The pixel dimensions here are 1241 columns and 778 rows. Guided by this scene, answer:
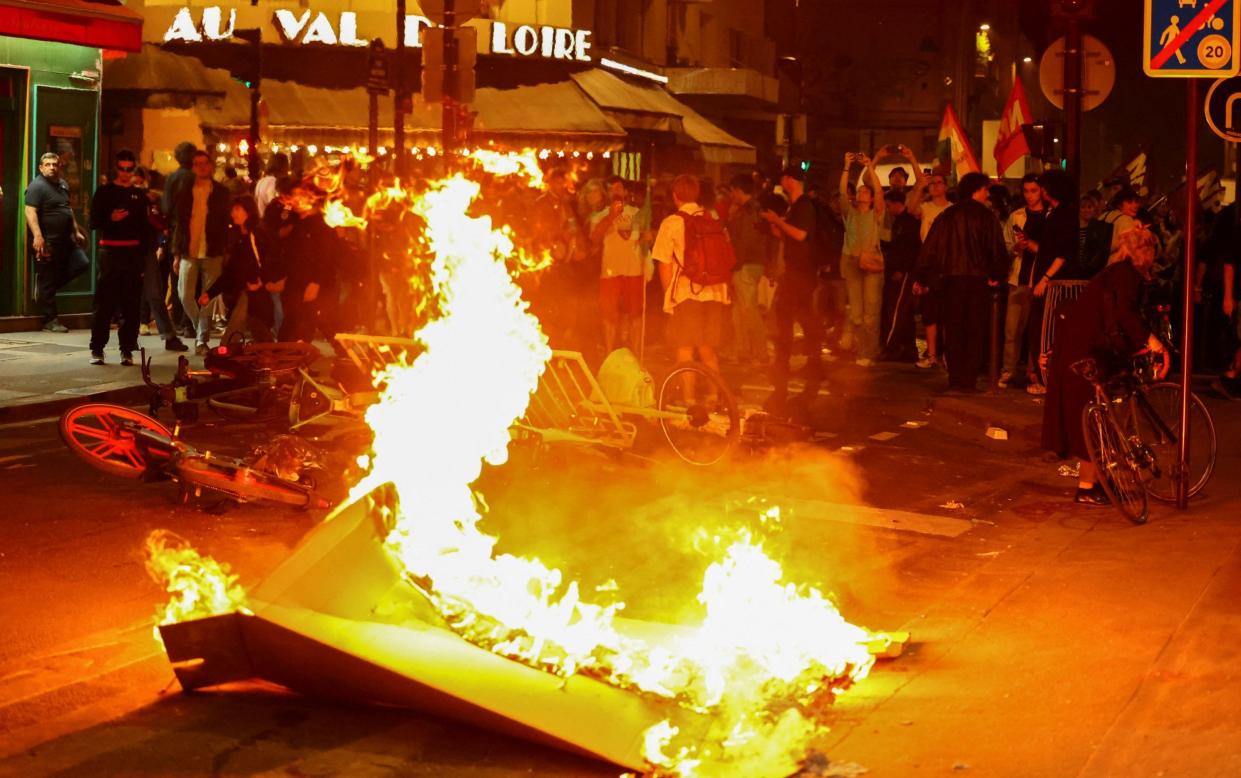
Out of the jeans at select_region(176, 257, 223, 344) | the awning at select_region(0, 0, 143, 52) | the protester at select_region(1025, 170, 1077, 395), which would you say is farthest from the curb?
the protester at select_region(1025, 170, 1077, 395)

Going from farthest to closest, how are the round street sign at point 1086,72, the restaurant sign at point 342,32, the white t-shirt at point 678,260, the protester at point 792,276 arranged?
1. the restaurant sign at point 342,32
2. the round street sign at point 1086,72
3. the protester at point 792,276
4. the white t-shirt at point 678,260

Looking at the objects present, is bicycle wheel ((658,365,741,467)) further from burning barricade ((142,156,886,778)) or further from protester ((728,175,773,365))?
protester ((728,175,773,365))

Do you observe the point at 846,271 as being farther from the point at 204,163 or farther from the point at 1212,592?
the point at 1212,592

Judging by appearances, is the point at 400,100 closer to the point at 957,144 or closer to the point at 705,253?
the point at 705,253

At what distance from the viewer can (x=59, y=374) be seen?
1595 cm

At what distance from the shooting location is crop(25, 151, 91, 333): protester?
18.8 m

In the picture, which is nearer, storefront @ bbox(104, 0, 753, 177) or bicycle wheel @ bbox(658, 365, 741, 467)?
bicycle wheel @ bbox(658, 365, 741, 467)

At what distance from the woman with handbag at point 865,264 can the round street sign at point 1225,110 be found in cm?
486

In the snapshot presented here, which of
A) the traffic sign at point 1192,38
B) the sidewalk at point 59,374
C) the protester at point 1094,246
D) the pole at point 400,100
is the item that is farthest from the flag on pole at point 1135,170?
the sidewalk at point 59,374

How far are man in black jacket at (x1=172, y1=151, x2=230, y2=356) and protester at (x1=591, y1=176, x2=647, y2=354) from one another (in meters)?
4.15

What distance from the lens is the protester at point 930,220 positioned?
1834cm

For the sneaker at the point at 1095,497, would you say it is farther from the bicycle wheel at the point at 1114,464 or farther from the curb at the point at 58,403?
the curb at the point at 58,403

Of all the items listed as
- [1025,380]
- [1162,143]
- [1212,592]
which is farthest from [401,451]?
[1162,143]

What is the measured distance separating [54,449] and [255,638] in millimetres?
6914
